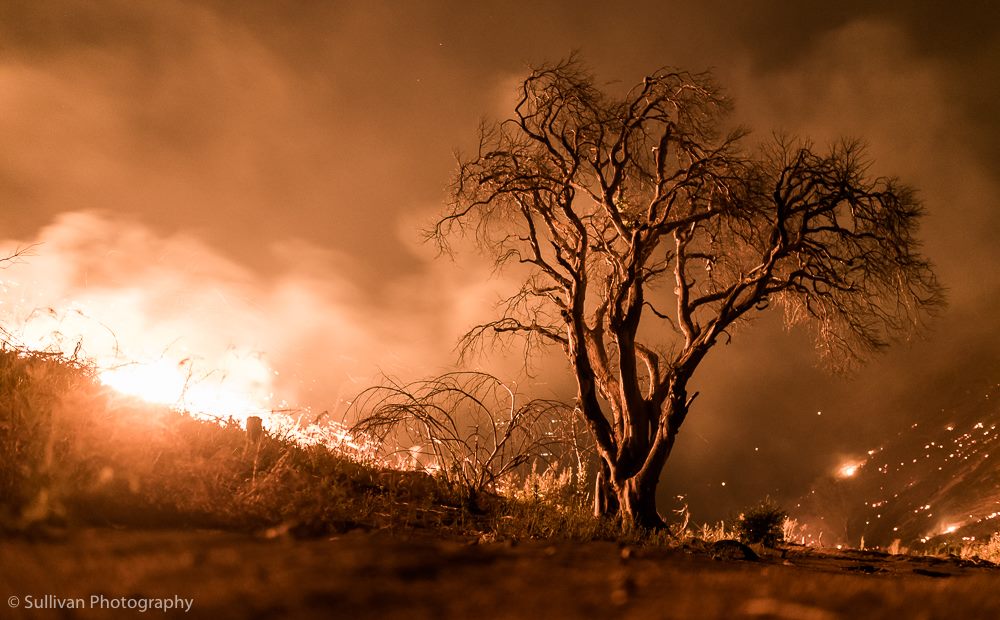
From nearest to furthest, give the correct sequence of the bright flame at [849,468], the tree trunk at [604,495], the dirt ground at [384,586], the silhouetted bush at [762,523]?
the dirt ground at [384,586], the tree trunk at [604,495], the silhouetted bush at [762,523], the bright flame at [849,468]

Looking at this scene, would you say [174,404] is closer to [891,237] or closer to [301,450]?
A: [301,450]

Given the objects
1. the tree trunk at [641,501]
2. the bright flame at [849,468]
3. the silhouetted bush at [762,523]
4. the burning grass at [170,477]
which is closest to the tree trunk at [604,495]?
the tree trunk at [641,501]

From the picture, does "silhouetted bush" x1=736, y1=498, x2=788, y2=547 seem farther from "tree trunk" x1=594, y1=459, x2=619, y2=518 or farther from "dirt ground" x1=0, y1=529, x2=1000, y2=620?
"dirt ground" x1=0, y1=529, x2=1000, y2=620

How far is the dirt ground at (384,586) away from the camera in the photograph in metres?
1.95

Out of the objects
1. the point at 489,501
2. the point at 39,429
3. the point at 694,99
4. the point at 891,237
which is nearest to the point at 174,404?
the point at 39,429

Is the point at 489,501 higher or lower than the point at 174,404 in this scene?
lower

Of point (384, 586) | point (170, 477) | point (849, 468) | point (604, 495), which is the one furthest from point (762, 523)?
point (849, 468)

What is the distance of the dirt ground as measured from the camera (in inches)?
76.6

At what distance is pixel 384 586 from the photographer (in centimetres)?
231

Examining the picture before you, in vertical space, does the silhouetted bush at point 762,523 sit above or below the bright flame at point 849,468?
below

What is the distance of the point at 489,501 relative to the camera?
25.0 ft

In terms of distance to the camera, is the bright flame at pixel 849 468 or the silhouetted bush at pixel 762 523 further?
the bright flame at pixel 849 468

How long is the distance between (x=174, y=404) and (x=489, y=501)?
4.07 metres

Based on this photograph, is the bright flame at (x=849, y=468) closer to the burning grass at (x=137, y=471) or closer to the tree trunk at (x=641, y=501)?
the tree trunk at (x=641, y=501)
